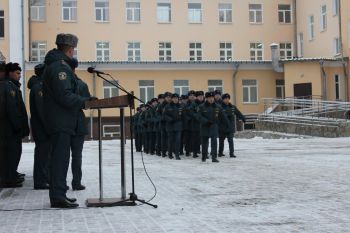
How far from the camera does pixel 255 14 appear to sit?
1805 inches

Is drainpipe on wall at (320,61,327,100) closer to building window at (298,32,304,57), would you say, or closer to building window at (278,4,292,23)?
building window at (298,32,304,57)

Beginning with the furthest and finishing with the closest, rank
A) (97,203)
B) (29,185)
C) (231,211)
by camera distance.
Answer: (29,185) < (97,203) < (231,211)

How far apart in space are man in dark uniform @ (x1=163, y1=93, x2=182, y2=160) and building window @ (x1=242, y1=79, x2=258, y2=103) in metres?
24.9

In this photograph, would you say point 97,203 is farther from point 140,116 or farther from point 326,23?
point 326,23

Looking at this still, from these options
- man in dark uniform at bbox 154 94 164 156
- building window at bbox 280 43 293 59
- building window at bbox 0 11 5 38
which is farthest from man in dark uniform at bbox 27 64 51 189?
building window at bbox 280 43 293 59

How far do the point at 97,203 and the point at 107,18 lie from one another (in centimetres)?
3746

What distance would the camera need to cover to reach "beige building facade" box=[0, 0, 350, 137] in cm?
3841

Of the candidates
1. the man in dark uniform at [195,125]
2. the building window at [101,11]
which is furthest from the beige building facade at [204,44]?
the man in dark uniform at [195,125]

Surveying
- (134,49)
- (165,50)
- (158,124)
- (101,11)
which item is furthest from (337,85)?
(158,124)

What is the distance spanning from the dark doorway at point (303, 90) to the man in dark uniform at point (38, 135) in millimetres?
30465

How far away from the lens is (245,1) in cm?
4572

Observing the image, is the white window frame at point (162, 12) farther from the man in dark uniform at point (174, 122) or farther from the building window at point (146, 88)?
the man in dark uniform at point (174, 122)

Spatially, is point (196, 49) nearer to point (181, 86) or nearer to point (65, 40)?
point (181, 86)

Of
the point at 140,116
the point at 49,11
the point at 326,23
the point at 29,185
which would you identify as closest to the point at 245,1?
the point at 326,23
